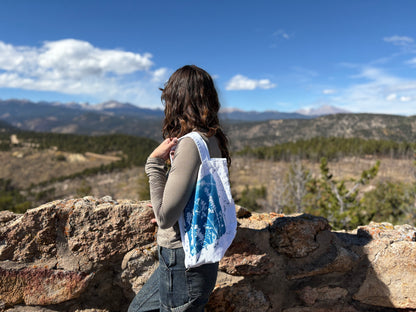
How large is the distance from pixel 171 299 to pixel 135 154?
75419 mm

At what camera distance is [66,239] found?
234 cm

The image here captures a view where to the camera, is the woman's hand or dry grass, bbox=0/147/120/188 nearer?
the woman's hand

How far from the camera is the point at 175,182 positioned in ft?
4.55

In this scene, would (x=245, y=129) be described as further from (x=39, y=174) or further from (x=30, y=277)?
(x=30, y=277)

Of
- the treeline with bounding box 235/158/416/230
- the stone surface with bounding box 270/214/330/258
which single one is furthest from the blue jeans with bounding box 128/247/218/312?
the treeline with bounding box 235/158/416/230

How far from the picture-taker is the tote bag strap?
144cm

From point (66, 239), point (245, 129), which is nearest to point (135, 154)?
point (66, 239)

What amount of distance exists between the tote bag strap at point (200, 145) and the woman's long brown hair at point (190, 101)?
0.08 meters

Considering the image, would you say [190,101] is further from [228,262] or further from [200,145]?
[228,262]

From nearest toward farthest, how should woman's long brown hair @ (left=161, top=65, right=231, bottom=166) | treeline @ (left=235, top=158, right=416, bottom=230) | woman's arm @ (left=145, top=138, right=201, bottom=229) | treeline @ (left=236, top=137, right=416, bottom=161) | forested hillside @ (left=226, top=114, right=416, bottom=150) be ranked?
woman's arm @ (left=145, top=138, right=201, bottom=229) < woman's long brown hair @ (left=161, top=65, right=231, bottom=166) < treeline @ (left=235, top=158, right=416, bottom=230) < treeline @ (left=236, top=137, right=416, bottom=161) < forested hillside @ (left=226, top=114, right=416, bottom=150)

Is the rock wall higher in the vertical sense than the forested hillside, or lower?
lower

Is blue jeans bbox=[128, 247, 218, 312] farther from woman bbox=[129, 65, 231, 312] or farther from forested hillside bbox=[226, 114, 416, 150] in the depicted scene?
forested hillside bbox=[226, 114, 416, 150]

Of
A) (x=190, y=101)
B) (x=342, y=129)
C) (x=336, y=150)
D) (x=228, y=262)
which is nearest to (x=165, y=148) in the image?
(x=190, y=101)

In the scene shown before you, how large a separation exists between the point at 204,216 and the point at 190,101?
2.14 ft
